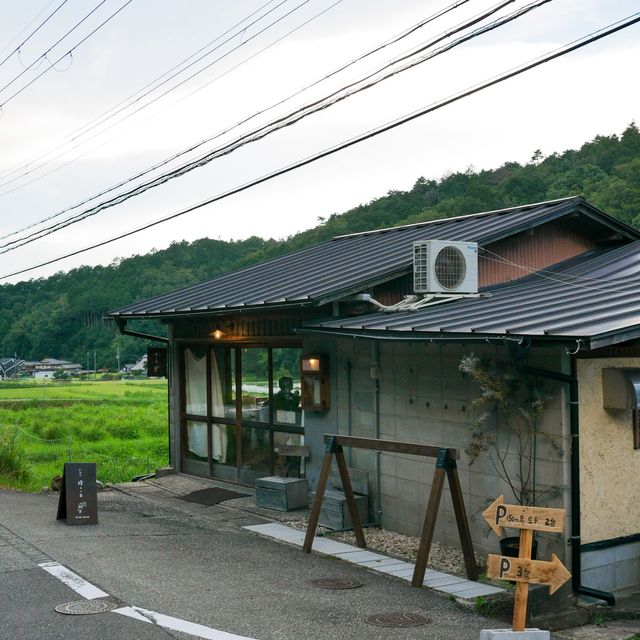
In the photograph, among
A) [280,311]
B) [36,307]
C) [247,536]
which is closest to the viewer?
[247,536]

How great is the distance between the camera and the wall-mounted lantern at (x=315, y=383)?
11.1m

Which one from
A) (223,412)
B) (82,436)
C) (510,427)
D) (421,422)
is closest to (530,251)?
(421,422)

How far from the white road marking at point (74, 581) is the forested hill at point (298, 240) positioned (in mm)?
24278

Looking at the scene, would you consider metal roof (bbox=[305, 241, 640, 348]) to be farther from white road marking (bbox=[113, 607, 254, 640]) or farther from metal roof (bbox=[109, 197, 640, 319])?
white road marking (bbox=[113, 607, 254, 640])

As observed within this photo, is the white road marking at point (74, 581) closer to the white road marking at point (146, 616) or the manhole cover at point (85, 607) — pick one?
the white road marking at point (146, 616)

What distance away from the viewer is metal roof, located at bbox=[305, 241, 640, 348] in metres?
7.30

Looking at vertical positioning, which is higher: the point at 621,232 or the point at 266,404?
the point at 621,232

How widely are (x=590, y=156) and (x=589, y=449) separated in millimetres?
30952

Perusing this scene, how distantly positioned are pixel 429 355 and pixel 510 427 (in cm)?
157

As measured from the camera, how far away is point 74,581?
24.8 feet

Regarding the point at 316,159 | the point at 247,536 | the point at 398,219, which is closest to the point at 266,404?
the point at 247,536

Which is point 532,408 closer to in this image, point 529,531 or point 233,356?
point 529,531

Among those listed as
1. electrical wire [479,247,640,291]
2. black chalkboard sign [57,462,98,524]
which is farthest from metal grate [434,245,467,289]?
black chalkboard sign [57,462,98,524]

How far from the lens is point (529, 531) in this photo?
19.4 feet
